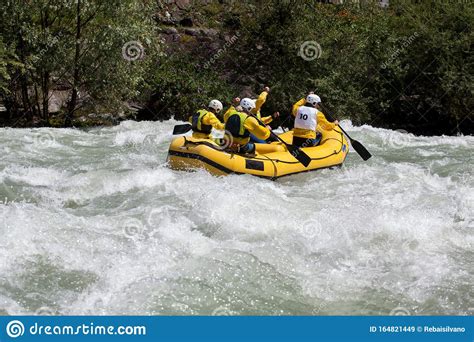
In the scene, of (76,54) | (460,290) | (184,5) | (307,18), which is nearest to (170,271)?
(460,290)

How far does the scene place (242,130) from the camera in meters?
9.05

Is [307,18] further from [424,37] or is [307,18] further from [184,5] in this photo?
[184,5]

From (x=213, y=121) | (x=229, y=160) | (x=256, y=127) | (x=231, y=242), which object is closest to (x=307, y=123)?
(x=256, y=127)

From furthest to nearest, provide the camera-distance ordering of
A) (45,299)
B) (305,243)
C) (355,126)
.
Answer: (355,126), (305,243), (45,299)

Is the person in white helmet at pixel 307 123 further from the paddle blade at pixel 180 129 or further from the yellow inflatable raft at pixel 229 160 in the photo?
the paddle blade at pixel 180 129

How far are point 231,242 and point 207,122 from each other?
352cm

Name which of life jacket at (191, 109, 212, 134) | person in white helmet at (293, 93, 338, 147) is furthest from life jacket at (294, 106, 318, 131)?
life jacket at (191, 109, 212, 134)

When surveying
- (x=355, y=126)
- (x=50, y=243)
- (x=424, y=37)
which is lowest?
(x=355, y=126)

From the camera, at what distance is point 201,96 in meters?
16.4

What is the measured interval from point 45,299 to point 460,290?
353cm

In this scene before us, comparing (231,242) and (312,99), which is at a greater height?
(312,99)

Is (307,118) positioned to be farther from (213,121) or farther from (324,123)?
(213,121)

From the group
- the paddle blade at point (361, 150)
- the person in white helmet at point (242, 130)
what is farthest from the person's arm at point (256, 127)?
the paddle blade at point (361, 150)

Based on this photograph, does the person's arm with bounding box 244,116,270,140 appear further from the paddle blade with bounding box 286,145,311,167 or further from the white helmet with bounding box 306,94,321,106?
the white helmet with bounding box 306,94,321,106
